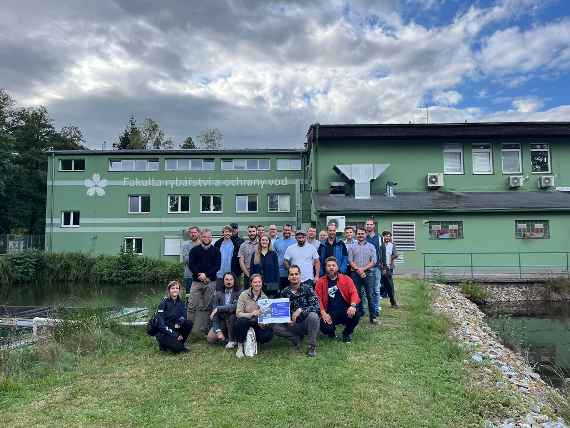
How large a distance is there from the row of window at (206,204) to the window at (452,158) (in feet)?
32.7

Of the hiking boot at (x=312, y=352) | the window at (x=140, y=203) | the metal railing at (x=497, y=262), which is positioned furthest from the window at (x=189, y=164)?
the hiking boot at (x=312, y=352)

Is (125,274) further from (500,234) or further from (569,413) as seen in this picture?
(569,413)

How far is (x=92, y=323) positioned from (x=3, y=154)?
31.4 meters

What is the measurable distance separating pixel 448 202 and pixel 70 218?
74.2 feet

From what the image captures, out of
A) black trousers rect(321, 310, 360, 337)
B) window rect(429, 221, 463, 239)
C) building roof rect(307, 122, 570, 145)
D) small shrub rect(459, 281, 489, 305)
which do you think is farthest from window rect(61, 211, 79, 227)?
black trousers rect(321, 310, 360, 337)

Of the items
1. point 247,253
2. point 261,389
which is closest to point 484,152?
point 247,253

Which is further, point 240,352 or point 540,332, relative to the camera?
point 540,332

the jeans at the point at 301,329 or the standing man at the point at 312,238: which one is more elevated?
the standing man at the point at 312,238

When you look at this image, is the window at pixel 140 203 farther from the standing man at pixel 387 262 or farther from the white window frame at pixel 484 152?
the standing man at pixel 387 262

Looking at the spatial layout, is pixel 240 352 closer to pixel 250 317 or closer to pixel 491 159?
pixel 250 317

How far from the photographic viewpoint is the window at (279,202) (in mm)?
26344

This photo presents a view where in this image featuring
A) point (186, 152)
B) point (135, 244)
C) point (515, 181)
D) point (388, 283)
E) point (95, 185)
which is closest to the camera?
point (388, 283)

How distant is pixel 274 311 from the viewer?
5.81 meters

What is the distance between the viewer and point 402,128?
19.9 metres
